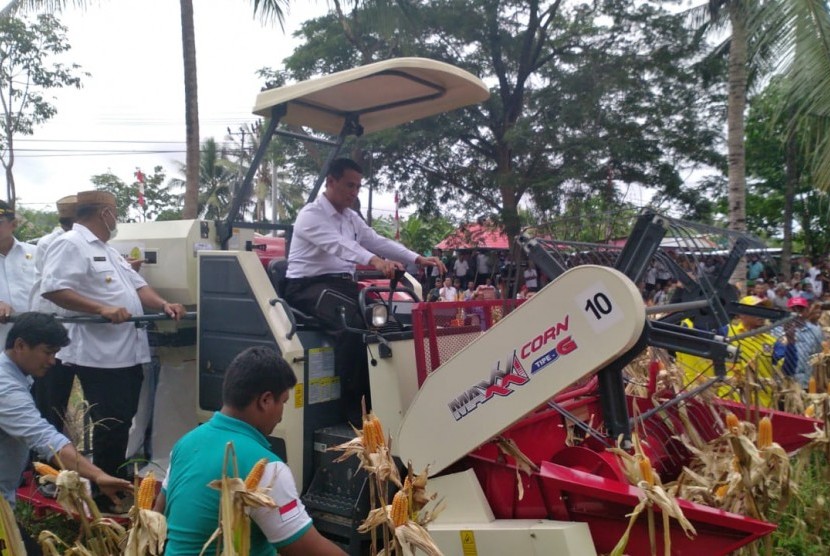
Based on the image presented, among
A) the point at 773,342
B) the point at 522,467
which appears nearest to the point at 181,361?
the point at 522,467

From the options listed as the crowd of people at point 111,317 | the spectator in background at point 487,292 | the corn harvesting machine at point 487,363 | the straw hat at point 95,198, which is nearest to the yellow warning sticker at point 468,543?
the corn harvesting machine at point 487,363

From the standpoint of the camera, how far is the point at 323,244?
160 inches

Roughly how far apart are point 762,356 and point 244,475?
350 centimetres

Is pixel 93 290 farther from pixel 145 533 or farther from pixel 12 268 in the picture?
pixel 145 533

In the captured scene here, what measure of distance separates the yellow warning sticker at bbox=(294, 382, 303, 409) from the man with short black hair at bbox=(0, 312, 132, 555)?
961 millimetres

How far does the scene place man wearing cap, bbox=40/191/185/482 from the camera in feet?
13.4

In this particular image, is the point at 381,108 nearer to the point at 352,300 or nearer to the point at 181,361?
the point at 352,300

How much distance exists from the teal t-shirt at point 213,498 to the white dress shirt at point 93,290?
214 cm

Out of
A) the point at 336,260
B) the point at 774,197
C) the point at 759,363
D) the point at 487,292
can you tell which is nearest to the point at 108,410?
the point at 336,260

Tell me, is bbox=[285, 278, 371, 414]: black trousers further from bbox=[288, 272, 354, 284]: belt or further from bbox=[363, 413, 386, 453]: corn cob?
bbox=[363, 413, 386, 453]: corn cob

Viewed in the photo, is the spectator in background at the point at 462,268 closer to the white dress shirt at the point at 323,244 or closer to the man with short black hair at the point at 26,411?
the white dress shirt at the point at 323,244

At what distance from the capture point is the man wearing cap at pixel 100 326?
4086mm

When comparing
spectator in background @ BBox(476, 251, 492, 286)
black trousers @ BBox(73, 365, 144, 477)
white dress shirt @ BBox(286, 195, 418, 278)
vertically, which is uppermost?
white dress shirt @ BBox(286, 195, 418, 278)

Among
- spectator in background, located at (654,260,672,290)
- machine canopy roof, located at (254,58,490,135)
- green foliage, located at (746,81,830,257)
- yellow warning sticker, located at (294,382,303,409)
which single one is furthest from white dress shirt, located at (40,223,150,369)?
green foliage, located at (746,81,830,257)
